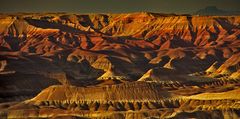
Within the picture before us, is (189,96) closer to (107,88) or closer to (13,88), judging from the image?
(107,88)

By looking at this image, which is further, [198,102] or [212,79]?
[212,79]

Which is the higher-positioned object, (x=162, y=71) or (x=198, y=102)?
(x=162, y=71)

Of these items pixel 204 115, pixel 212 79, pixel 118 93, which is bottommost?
pixel 204 115

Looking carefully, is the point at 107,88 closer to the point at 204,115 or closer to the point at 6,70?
the point at 204,115

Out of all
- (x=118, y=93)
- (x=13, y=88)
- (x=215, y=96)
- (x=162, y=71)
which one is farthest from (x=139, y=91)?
(x=162, y=71)

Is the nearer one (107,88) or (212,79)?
(107,88)

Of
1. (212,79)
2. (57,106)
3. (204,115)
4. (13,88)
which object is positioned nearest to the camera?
(204,115)

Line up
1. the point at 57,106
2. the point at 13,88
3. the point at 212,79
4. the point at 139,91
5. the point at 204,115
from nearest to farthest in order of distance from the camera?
the point at 204,115
the point at 57,106
the point at 139,91
the point at 13,88
the point at 212,79

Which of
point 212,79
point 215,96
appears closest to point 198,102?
point 215,96

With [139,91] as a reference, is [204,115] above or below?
below
